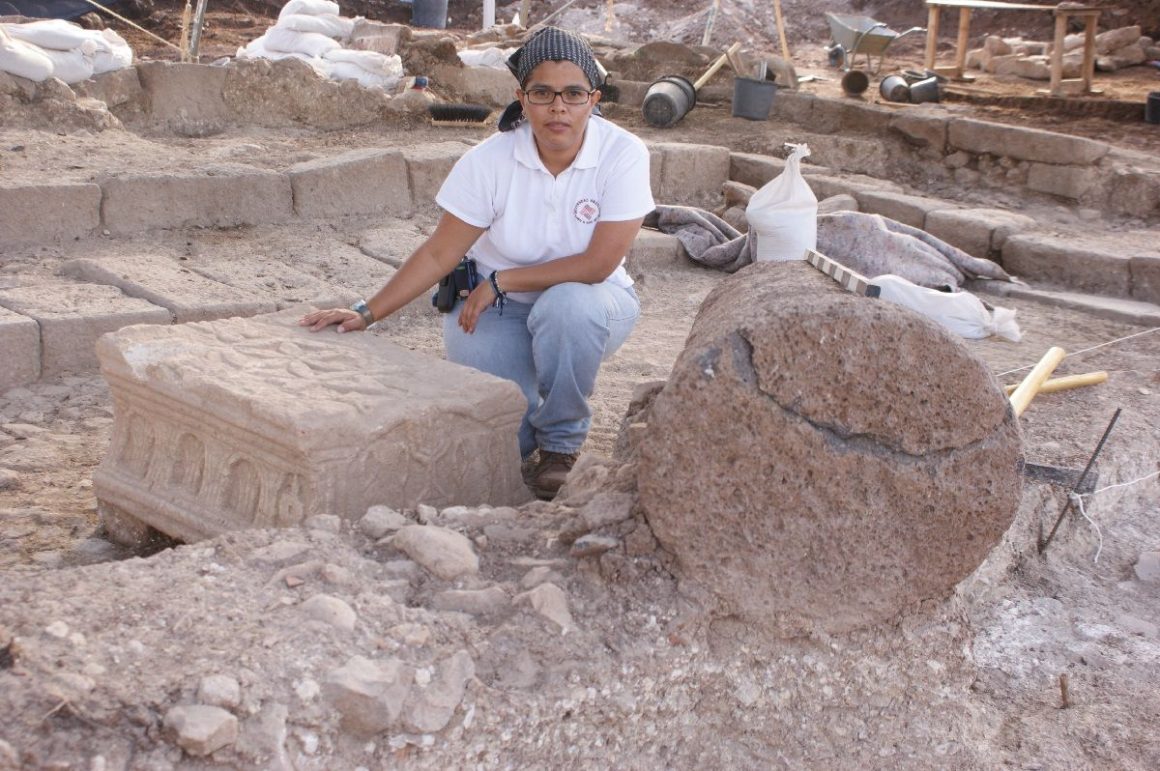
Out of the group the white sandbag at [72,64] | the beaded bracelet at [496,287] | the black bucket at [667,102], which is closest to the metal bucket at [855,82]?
the black bucket at [667,102]

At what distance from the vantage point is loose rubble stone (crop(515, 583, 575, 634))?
224cm

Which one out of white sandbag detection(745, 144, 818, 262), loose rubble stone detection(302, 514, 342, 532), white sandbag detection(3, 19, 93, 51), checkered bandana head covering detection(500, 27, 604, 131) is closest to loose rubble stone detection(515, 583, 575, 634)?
loose rubble stone detection(302, 514, 342, 532)

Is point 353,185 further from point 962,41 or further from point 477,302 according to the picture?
point 962,41

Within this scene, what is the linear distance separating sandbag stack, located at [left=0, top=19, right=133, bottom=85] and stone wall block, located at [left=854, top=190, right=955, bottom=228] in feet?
15.3

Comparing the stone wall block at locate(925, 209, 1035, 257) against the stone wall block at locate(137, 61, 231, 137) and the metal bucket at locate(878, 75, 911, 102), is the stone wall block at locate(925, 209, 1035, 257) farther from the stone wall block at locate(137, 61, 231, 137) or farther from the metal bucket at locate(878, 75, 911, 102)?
the stone wall block at locate(137, 61, 231, 137)

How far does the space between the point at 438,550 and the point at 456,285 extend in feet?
4.23

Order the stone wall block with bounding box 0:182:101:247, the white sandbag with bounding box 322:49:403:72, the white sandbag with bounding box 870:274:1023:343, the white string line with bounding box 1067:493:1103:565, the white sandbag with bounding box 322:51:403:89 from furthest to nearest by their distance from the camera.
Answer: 1. the white sandbag with bounding box 322:49:403:72
2. the white sandbag with bounding box 322:51:403:89
3. the white sandbag with bounding box 870:274:1023:343
4. the stone wall block with bounding box 0:182:101:247
5. the white string line with bounding box 1067:493:1103:565

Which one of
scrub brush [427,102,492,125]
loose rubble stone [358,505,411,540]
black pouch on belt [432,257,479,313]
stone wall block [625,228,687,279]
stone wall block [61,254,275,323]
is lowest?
loose rubble stone [358,505,411,540]

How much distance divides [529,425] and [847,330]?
63.4 inches

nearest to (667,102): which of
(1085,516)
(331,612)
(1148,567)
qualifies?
(1085,516)

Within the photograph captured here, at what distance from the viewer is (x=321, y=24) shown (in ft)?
27.9

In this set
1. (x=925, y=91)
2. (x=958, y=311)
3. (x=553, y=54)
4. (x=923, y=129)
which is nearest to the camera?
(x=553, y=54)

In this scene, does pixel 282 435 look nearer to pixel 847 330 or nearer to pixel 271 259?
pixel 847 330

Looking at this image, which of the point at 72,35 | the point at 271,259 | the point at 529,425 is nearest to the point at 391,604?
the point at 529,425
